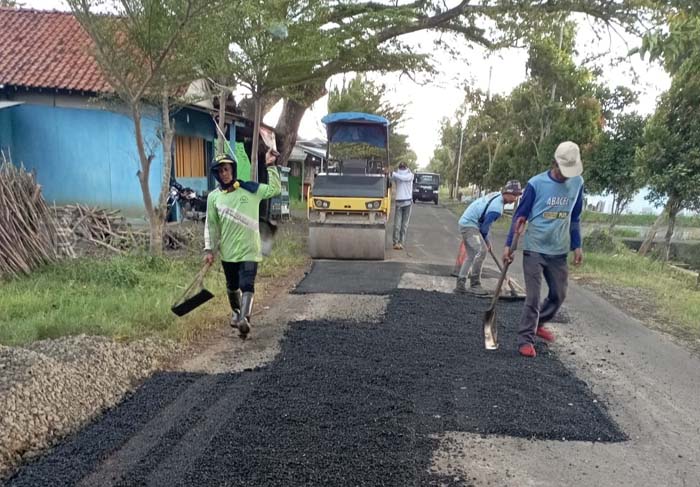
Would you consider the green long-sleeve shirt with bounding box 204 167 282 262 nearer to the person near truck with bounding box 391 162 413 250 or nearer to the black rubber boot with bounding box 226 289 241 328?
the black rubber boot with bounding box 226 289 241 328

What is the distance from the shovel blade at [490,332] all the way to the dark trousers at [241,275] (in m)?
2.24

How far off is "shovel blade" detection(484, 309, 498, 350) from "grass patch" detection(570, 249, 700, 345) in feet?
7.87

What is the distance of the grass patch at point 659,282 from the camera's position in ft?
22.4

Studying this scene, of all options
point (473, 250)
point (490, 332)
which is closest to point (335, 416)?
point (490, 332)

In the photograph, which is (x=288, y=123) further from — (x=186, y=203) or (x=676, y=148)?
(x=676, y=148)

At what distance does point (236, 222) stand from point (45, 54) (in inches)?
434

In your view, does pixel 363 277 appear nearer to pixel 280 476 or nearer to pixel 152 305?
pixel 152 305

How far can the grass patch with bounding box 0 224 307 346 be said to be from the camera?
16.3 feet

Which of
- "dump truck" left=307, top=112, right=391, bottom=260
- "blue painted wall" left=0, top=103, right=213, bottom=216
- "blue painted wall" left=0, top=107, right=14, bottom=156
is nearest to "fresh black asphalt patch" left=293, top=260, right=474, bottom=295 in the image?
"dump truck" left=307, top=112, right=391, bottom=260

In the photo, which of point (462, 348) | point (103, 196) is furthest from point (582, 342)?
point (103, 196)

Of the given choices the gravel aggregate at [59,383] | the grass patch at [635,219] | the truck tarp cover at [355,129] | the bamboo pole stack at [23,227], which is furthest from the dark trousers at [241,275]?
the grass patch at [635,219]

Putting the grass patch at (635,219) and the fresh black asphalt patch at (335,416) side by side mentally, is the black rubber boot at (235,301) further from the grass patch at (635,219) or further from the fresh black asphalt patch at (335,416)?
the grass patch at (635,219)

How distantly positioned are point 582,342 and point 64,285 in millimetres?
5803

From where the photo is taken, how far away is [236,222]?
5.31 meters
